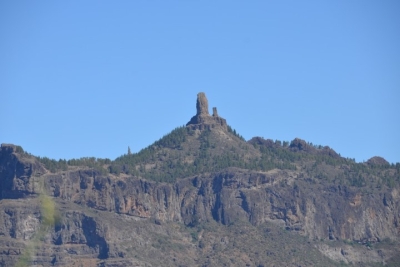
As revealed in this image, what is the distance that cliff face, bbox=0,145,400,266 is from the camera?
14712cm

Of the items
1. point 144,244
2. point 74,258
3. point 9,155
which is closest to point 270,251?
point 144,244

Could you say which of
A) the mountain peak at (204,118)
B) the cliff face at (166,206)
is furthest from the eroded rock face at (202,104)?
the cliff face at (166,206)

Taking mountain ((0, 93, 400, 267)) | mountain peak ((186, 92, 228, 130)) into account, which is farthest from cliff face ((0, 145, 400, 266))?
mountain peak ((186, 92, 228, 130))

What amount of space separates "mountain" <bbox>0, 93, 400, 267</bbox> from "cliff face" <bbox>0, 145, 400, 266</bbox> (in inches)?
6.6

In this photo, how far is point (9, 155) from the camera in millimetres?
155750

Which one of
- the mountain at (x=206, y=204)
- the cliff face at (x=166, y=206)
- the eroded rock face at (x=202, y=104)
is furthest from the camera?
the eroded rock face at (x=202, y=104)

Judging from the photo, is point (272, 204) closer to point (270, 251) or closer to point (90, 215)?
point (270, 251)

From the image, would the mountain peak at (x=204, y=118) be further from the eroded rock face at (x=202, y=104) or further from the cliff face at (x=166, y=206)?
the cliff face at (x=166, y=206)

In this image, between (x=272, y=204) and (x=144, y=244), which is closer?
(x=144, y=244)

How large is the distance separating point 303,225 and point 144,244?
29.5 metres

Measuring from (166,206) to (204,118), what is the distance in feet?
76.5

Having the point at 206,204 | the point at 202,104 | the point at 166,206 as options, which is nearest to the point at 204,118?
the point at 202,104

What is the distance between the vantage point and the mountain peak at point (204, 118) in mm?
182500

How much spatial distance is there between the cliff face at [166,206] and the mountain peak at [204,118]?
15175mm
